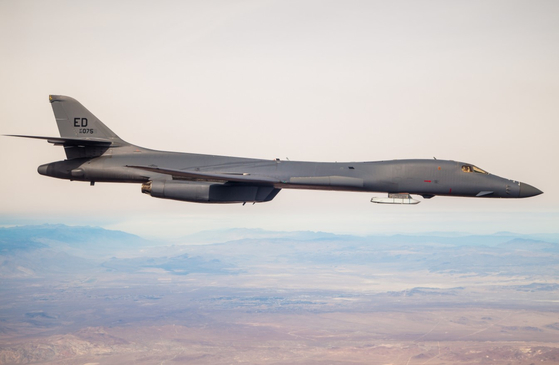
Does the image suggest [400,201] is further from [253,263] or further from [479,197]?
[253,263]

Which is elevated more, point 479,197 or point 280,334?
point 479,197

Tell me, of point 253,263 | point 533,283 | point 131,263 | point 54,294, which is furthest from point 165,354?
point 533,283

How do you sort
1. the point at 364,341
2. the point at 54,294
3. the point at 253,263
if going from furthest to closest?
1. the point at 253,263
2. the point at 54,294
3. the point at 364,341

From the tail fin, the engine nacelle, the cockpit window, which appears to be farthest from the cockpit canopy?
the tail fin

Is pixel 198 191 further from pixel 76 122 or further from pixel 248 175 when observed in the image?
pixel 76 122

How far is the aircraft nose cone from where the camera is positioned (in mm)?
23609

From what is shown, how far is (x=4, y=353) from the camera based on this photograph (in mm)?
73875

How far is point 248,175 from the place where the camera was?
76.2 feet

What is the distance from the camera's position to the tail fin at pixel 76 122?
81.9ft

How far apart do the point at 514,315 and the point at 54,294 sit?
79.3 meters

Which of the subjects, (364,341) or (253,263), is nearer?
(364,341)

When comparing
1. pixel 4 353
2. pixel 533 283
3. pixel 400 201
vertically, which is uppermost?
pixel 400 201

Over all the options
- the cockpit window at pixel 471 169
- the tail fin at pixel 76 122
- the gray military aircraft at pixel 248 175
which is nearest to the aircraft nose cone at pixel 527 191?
the gray military aircraft at pixel 248 175

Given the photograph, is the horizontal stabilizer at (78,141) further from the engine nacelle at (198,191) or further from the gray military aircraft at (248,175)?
the engine nacelle at (198,191)
